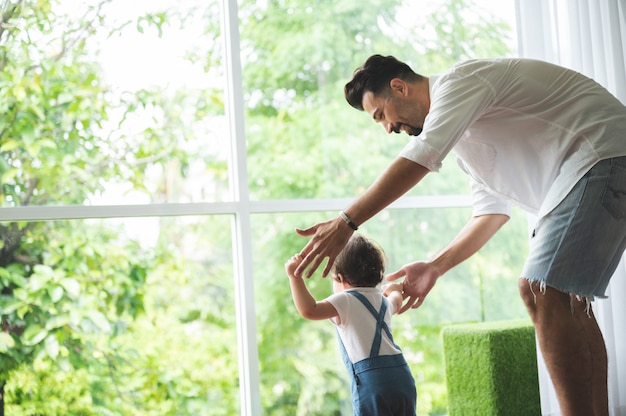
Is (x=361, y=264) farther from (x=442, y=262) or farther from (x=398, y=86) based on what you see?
(x=398, y=86)

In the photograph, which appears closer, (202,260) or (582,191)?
(582,191)

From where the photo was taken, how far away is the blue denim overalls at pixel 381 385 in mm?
2176

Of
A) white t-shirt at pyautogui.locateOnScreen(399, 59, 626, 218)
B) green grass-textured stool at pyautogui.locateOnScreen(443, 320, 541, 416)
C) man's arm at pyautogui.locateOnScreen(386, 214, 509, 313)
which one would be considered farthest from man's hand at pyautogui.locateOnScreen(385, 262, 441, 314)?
green grass-textured stool at pyautogui.locateOnScreen(443, 320, 541, 416)

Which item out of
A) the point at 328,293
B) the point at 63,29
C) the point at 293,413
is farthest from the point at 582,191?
the point at 63,29

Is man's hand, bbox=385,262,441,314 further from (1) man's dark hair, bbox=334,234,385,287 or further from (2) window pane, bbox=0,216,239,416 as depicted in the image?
(2) window pane, bbox=0,216,239,416

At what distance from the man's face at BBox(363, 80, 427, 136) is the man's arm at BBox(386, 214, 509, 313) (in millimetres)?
390

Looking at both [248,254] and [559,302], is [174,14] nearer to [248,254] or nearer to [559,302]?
[248,254]

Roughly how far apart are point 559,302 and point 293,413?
1.33m

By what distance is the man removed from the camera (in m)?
1.70

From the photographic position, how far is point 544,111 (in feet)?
6.12

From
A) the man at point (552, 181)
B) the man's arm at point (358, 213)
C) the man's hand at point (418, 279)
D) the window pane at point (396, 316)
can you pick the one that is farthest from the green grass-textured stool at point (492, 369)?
the man's arm at point (358, 213)

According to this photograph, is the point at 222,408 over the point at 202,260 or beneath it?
beneath

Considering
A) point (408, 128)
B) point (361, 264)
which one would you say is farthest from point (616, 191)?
point (361, 264)

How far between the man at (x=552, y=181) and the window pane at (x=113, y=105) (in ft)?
3.52
